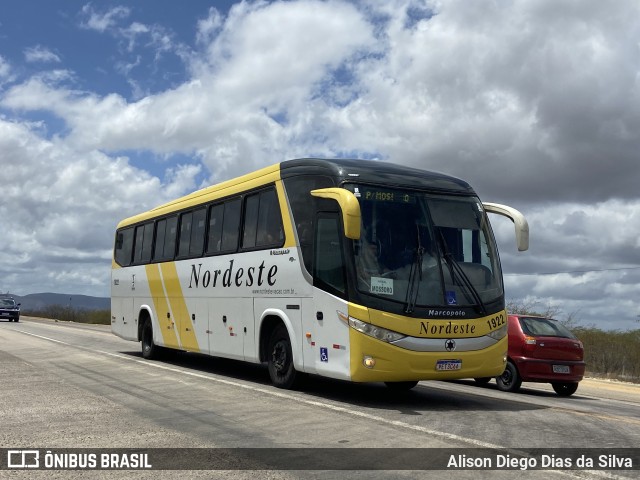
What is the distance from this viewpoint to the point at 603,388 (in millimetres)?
17672

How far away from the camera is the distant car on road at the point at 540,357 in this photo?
550 inches

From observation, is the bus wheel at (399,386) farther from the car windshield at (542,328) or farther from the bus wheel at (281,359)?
the car windshield at (542,328)

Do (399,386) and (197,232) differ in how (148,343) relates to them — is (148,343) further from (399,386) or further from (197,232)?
(399,386)

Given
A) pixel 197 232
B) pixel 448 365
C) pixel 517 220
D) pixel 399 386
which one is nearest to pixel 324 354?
pixel 448 365

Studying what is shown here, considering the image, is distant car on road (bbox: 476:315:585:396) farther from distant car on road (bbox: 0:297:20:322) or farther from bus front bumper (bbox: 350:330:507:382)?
distant car on road (bbox: 0:297:20:322)

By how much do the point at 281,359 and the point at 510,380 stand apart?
4.61 metres

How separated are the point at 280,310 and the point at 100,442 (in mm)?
4845

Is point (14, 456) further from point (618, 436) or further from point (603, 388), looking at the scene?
point (603, 388)

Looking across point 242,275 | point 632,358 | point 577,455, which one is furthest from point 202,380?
point 632,358

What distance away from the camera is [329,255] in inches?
426

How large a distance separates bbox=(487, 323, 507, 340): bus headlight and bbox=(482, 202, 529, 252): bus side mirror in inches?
47.2

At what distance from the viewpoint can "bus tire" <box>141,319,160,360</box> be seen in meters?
18.5

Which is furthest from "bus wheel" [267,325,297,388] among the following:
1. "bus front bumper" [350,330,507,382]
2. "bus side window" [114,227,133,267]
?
"bus side window" [114,227,133,267]

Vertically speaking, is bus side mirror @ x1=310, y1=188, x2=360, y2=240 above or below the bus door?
above
